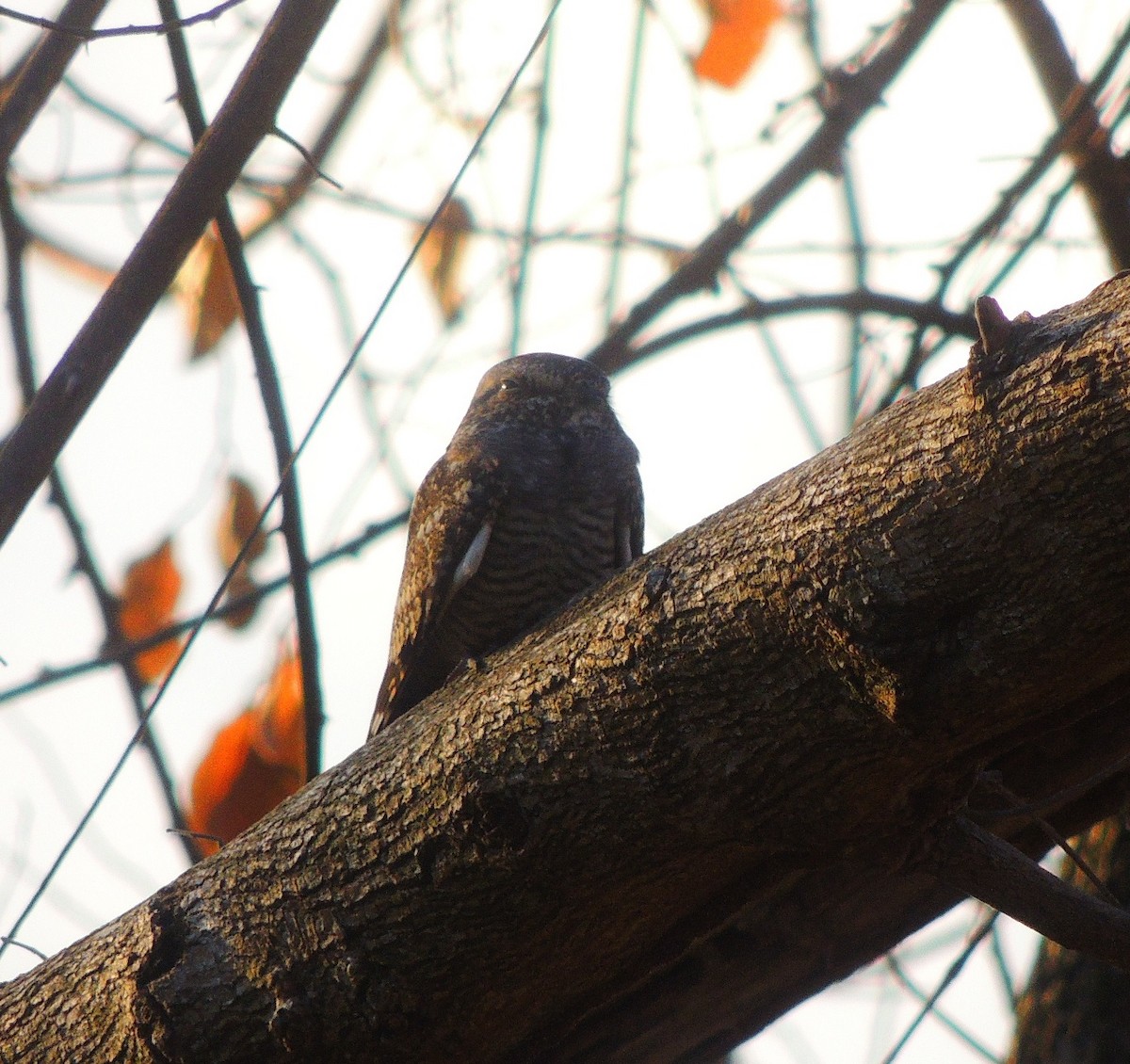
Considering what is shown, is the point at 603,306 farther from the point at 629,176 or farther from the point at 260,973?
the point at 260,973

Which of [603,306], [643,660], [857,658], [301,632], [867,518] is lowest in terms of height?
[857,658]

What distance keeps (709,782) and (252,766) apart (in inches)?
76.2

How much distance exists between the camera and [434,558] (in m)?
3.58

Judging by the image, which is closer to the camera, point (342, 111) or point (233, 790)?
point (233, 790)

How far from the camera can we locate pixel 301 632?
3.16 metres

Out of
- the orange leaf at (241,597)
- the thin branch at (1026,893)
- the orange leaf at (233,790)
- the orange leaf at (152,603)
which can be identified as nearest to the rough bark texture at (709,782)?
the thin branch at (1026,893)

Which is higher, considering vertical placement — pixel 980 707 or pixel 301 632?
pixel 301 632

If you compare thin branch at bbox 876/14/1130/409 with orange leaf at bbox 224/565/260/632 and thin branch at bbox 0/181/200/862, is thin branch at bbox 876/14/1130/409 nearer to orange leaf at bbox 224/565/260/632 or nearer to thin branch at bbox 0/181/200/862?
orange leaf at bbox 224/565/260/632

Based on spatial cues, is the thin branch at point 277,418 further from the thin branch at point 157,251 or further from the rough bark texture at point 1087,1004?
the rough bark texture at point 1087,1004

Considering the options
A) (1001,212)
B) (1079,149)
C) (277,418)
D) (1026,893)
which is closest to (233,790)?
(277,418)

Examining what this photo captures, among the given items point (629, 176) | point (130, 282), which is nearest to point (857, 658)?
point (130, 282)

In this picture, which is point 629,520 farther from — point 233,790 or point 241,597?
point 233,790

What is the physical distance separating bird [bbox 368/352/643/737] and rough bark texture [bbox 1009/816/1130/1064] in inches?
68.4

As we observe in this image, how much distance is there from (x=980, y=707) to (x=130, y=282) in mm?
1712
